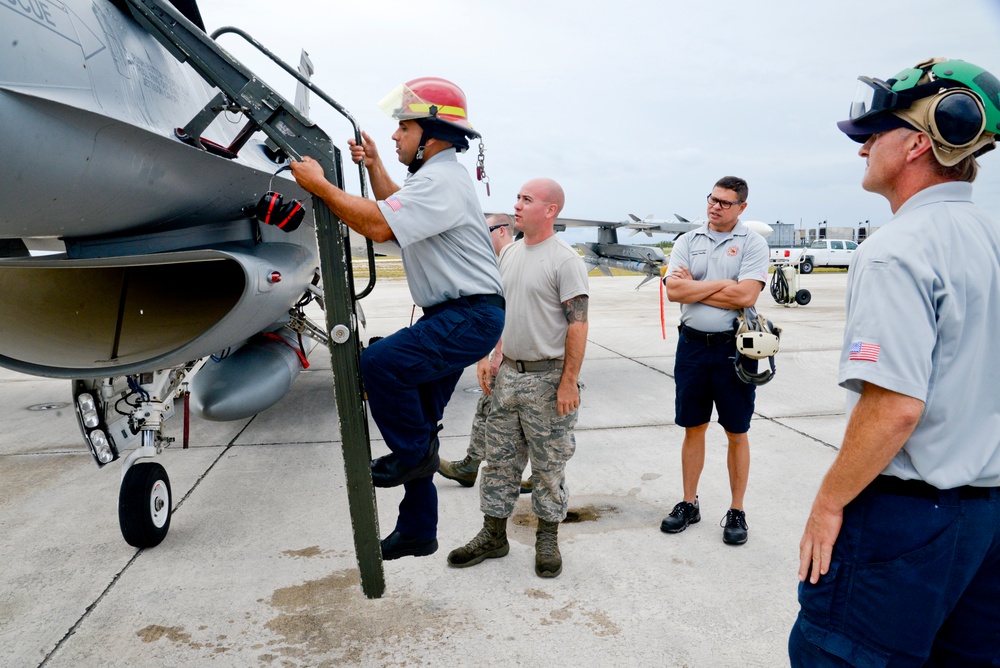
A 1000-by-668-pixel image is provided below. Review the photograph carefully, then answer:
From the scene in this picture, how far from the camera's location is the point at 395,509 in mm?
4254

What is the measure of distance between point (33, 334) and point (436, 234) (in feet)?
7.87

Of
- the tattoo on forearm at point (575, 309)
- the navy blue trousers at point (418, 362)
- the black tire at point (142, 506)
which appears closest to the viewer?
the navy blue trousers at point (418, 362)

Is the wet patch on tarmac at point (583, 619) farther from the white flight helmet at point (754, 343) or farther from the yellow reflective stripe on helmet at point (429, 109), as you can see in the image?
the yellow reflective stripe on helmet at point (429, 109)

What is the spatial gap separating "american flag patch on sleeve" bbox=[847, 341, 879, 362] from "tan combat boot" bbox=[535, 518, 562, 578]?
2.22 meters

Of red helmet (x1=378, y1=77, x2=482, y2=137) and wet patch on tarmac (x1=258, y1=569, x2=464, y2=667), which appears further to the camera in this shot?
wet patch on tarmac (x1=258, y1=569, x2=464, y2=667)

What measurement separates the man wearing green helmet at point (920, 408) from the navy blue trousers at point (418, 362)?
1414mm

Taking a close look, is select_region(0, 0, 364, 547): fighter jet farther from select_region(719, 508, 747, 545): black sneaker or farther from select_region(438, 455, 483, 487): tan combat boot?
select_region(719, 508, 747, 545): black sneaker

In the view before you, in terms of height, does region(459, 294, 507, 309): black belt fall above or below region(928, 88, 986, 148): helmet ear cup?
below

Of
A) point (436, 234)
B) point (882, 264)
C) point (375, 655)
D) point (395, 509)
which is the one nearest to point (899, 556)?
point (882, 264)

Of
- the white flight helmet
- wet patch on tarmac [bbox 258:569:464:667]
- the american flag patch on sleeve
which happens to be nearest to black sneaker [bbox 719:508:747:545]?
the white flight helmet

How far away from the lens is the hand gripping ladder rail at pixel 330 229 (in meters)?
2.40

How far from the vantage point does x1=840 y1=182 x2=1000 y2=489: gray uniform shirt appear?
4.70ft

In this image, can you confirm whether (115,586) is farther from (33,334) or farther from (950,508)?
(950,508)

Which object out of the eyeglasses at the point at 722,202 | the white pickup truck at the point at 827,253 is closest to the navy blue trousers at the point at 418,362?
the eyeglasses at the point at 722,202
